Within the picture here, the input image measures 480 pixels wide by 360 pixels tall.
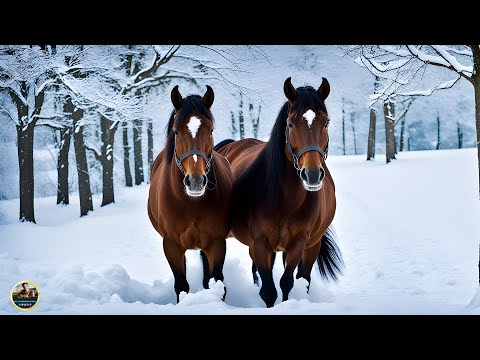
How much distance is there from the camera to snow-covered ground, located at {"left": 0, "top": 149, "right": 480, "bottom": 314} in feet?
11.5

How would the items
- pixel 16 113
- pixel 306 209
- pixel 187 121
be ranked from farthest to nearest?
pixel 16 113, pixel 306 209, pixel 187 121

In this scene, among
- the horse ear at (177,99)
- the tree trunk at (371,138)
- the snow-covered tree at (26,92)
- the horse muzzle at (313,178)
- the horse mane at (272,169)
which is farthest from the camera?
the tree trunk at (371,138)

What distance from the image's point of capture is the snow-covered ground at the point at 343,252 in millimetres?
3492

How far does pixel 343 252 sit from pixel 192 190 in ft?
14.0

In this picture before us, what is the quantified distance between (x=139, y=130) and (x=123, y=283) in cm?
858

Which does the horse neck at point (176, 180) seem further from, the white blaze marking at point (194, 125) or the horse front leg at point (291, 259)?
the horse front leg at point (291, 259)

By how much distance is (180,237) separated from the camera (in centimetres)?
391

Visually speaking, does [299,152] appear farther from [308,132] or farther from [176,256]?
[176,256]

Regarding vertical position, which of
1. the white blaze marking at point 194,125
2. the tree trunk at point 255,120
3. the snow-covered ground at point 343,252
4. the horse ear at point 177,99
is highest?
the tree trunk at point 255,120

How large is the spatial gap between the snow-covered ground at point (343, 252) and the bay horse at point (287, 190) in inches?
15.6

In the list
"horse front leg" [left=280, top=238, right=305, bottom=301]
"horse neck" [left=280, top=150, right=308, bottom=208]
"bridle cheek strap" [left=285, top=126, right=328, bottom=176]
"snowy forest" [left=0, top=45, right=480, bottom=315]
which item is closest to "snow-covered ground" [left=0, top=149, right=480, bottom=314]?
"snowy forest" [left=0, top=45, right=480, bottom=315]

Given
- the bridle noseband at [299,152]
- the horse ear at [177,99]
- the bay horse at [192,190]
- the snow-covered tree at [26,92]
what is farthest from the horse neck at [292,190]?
the snow-covered tree at [26,92]

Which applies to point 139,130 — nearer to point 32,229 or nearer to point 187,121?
point 32,229
